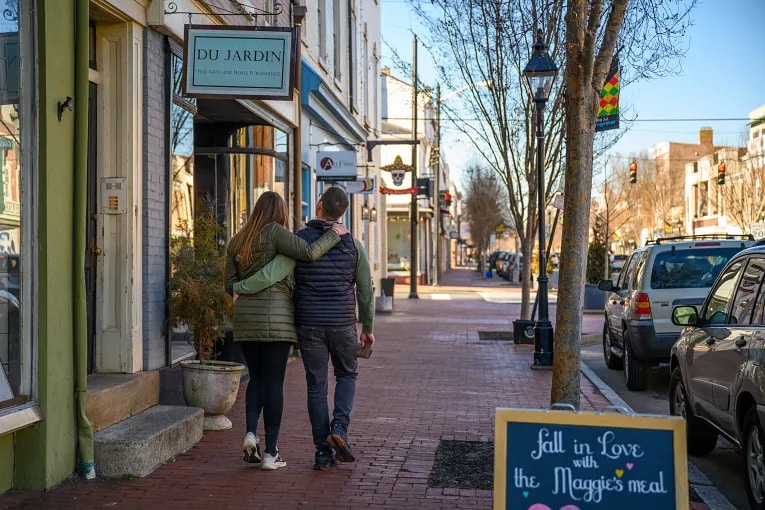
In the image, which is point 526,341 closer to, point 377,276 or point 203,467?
point 203,467

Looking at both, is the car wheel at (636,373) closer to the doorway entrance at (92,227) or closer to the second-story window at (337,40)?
the doorway entrance at (92,227)

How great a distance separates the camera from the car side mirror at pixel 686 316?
7.21m

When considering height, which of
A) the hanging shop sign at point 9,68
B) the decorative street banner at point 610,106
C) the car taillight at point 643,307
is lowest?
the car taillight at point 643,307

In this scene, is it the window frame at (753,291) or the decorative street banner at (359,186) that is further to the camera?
the decorative street banner at (359,186)

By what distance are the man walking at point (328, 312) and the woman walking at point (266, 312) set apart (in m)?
0.09

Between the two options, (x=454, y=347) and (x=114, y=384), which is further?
(x=454, y=347)

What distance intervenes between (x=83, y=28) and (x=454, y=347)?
10803mm

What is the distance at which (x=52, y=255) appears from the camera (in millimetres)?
5781

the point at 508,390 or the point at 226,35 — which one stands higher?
the point at 226,35

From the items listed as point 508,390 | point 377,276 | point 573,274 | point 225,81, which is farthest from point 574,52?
point 377,276

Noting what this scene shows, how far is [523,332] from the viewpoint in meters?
16.2

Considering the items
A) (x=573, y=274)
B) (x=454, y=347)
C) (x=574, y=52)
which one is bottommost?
(x=454, y=347)

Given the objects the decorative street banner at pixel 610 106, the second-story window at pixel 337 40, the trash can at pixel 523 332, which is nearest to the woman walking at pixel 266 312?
the decorative street banner at pixel 610 106

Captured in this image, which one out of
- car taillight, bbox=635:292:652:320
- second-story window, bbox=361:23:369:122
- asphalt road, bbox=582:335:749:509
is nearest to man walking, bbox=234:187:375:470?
asphalt road, bbox=582:335:749:509
